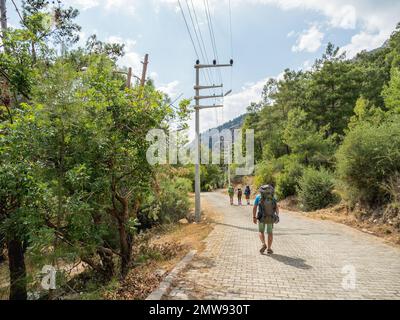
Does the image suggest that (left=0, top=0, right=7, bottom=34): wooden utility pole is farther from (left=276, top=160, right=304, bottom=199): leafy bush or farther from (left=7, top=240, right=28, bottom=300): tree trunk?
(left=276, top=160, right=304, bottom=199): leafy bush

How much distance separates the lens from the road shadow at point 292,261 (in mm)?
6262

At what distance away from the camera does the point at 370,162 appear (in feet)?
39.3

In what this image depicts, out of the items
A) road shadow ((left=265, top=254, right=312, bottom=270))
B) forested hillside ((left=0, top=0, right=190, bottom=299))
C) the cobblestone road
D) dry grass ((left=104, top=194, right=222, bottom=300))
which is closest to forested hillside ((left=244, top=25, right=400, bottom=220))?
the cobblestone road

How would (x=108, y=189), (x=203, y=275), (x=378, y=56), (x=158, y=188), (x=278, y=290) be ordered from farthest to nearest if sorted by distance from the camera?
1. (x=378, y=56)
2. (x=158, y=188)
3. (x=108, y=189)
4. (x=203, y=275)
5. (x=278, y=290)

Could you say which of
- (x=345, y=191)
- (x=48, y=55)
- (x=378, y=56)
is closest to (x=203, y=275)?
(x=48, y=55)

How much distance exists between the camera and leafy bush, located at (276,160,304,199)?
2400 centimetres

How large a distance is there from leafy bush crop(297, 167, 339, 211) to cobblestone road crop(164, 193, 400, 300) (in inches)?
365

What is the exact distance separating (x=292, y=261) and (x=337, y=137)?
30.0 meters

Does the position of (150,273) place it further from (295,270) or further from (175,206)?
(175,206)

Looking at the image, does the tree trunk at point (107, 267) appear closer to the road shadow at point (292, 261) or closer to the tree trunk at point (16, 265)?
the tree trunk at point (16, 265)

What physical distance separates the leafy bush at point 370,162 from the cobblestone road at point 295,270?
322 centimetres

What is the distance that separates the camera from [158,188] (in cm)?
828

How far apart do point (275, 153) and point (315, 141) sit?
1332 cm
